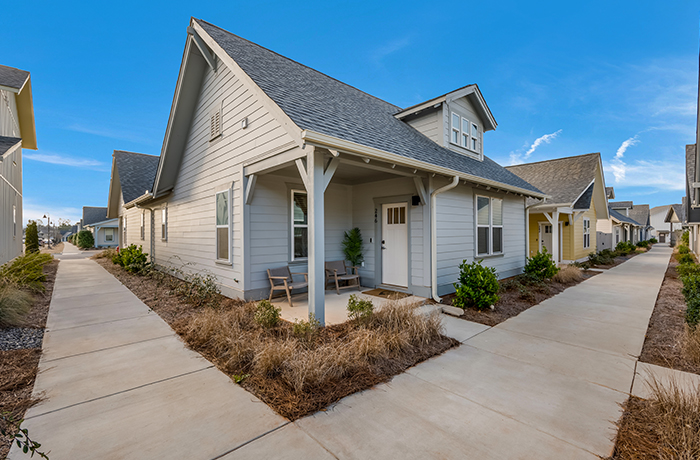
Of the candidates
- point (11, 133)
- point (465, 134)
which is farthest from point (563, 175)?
point (11, 133)

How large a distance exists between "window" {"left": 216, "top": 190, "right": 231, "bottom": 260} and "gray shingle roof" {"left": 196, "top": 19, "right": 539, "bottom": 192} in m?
2.57

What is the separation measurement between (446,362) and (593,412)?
1393 millimetres

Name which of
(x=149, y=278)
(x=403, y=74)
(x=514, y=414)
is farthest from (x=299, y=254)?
(x=403, y=74)

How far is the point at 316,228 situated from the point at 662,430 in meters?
3.79

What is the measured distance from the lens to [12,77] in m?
8.88

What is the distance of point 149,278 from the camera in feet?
31.6

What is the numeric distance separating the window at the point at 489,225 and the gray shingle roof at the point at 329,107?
770 mm

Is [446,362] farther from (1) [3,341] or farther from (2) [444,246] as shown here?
(1) [3,341]

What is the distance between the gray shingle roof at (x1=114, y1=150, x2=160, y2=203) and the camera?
46.9 ft

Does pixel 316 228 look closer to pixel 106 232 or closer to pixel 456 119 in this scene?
pixel 456 119

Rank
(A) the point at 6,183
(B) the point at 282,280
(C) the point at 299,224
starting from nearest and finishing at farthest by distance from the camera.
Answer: (B) the point at 282,280, (C) the point at 299,224, (A) the point at 6,183

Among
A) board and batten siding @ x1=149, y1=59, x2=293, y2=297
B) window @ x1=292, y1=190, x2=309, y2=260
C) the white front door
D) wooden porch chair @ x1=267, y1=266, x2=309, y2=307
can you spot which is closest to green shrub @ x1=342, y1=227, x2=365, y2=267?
the white front door

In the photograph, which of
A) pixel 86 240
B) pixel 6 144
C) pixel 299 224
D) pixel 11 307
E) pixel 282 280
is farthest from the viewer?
pixel 86 240

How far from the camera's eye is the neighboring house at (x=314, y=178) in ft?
16.4
